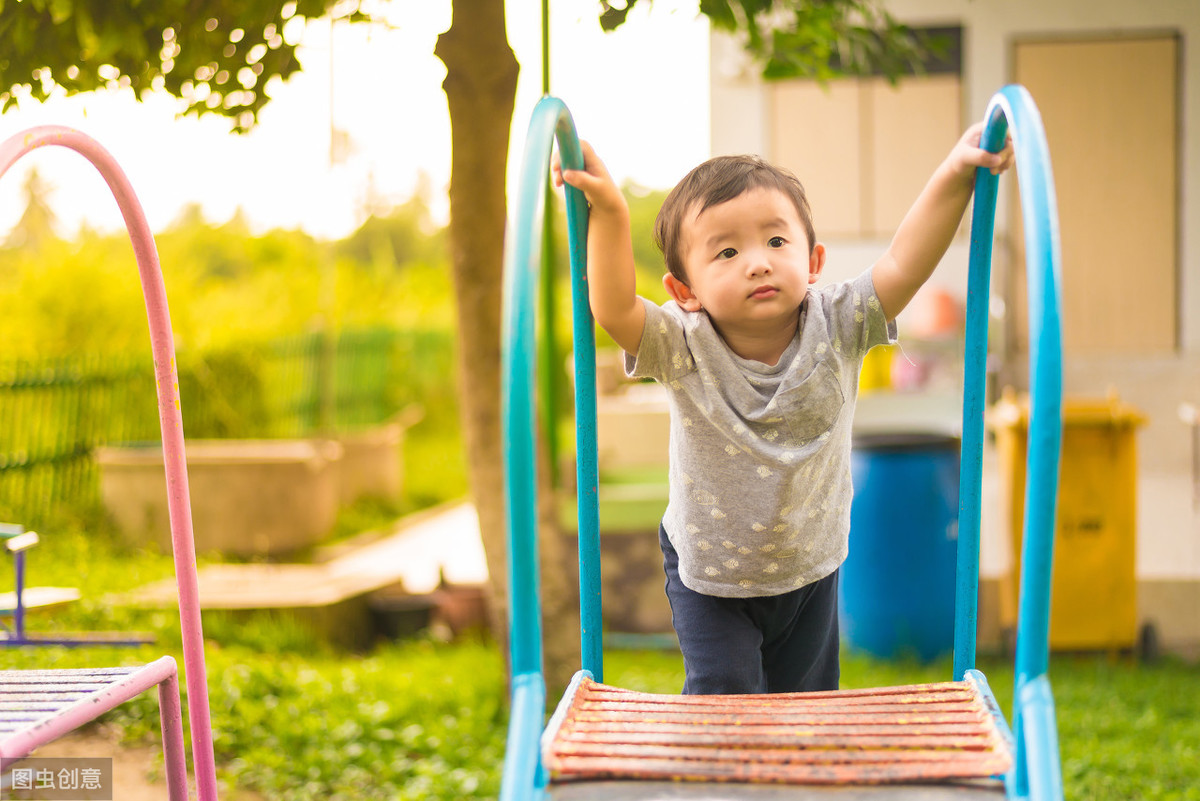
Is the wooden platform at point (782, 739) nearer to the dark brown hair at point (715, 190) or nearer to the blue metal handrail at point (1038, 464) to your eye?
the blue metal handrail at point (1038, 464)

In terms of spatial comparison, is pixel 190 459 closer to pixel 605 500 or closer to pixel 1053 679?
pixel 605 500

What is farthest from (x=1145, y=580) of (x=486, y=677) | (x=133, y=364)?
(x=133, y=364)

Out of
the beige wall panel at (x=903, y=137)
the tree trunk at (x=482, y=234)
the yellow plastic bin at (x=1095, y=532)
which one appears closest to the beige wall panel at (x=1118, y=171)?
the beige wall panel at (x=903, y=137)

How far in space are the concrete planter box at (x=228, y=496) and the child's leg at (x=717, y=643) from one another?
582 centimetres

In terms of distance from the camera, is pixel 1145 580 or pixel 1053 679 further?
pixel 1145 580

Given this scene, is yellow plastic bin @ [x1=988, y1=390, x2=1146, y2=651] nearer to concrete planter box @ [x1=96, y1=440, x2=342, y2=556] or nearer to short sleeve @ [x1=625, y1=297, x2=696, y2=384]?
short sleeve @ [x1=625, y1=297, x2=696, y2=384]

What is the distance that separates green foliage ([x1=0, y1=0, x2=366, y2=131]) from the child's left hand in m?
1.80

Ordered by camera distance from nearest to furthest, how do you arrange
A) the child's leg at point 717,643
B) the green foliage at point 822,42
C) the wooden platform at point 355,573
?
the child's leg at point 717,643 < the green foliage at point 822,42 < the wooden platform at point 355,573

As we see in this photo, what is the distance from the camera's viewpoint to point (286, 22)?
9.60 feet

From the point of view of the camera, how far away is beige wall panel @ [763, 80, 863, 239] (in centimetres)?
750

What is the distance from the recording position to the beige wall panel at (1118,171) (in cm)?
745

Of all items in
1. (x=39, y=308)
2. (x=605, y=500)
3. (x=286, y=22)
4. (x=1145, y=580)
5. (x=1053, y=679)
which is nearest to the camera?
(x=286, y=22)

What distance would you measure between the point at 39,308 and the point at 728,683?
28.8 ft

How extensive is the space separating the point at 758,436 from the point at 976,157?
51cm
